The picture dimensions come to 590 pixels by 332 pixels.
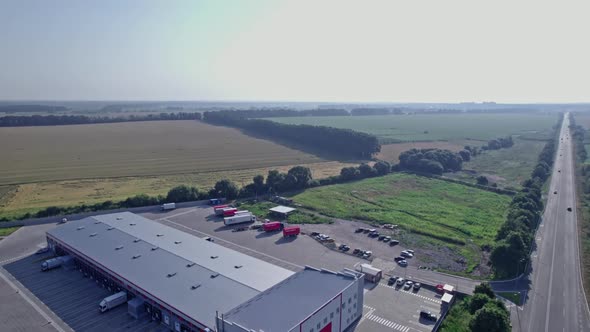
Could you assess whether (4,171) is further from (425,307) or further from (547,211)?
(547,211)

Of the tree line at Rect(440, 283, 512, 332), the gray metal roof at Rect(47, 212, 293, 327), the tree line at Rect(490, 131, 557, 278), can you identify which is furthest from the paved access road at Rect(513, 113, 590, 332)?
the gray metal roof at Rect(47, 212, 293, 327)

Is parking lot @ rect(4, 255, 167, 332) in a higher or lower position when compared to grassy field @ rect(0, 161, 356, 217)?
lower

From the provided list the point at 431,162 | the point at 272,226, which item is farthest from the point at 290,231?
the point at 431,162

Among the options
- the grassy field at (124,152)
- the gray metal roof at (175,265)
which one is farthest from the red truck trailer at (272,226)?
the grassy field at (124,152)

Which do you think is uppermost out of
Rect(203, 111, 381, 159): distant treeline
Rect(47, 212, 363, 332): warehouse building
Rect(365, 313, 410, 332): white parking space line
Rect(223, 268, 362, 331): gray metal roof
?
Rect(203, 111, 381, 159): distant treeline

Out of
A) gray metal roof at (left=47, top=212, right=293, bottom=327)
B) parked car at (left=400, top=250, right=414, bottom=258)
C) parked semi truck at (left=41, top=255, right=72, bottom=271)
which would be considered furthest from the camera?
parked car at (left=400, top=250, right=414, bottom=258)

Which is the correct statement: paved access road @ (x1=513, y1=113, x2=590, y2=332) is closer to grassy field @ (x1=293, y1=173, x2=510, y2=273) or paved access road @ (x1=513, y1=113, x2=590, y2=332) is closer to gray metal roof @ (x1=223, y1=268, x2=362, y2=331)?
grassy field @ (x1=293, y1=173, x2=510, y2=273)

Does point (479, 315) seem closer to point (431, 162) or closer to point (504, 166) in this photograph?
point (431, 162)

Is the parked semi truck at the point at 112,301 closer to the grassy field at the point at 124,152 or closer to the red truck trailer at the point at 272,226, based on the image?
the red truck trailer at the point at 272,226
